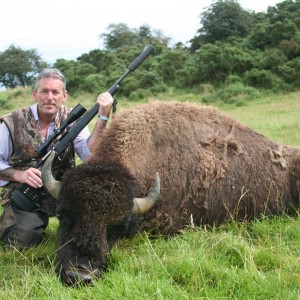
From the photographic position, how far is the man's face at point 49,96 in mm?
5133

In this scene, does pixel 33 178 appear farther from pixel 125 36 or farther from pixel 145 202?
pixel 125 36

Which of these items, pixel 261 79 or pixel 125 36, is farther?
pixel 125 36

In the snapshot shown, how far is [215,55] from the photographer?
28.2m

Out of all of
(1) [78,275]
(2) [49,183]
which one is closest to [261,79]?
(2) [49,183]

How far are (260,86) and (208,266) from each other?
2383 centimetres

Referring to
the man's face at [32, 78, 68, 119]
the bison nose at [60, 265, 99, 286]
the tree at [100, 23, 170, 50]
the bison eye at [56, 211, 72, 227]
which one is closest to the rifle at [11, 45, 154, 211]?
the man's face at [32, 78, 68, 119]

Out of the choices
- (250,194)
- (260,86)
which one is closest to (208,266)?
(250,194)

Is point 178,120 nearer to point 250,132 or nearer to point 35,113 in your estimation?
point 250,132

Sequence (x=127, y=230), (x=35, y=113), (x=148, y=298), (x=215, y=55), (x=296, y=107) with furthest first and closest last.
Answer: (x=215, y=55) < (x=296, y=107) < (x=35, y=113) < (x=127, y=230) < (x=148, y=298)

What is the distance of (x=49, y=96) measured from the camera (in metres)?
5.12

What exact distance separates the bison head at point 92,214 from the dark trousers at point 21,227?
0.86 m

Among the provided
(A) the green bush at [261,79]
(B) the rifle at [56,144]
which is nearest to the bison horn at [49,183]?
(B) the rifle at [56,144]

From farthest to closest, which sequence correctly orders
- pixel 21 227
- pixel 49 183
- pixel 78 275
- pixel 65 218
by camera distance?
1. pixel 21 227
2. pixel 49 183
3. pixel 65 218
4. pixel 78 275

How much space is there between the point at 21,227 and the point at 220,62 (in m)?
24.9
